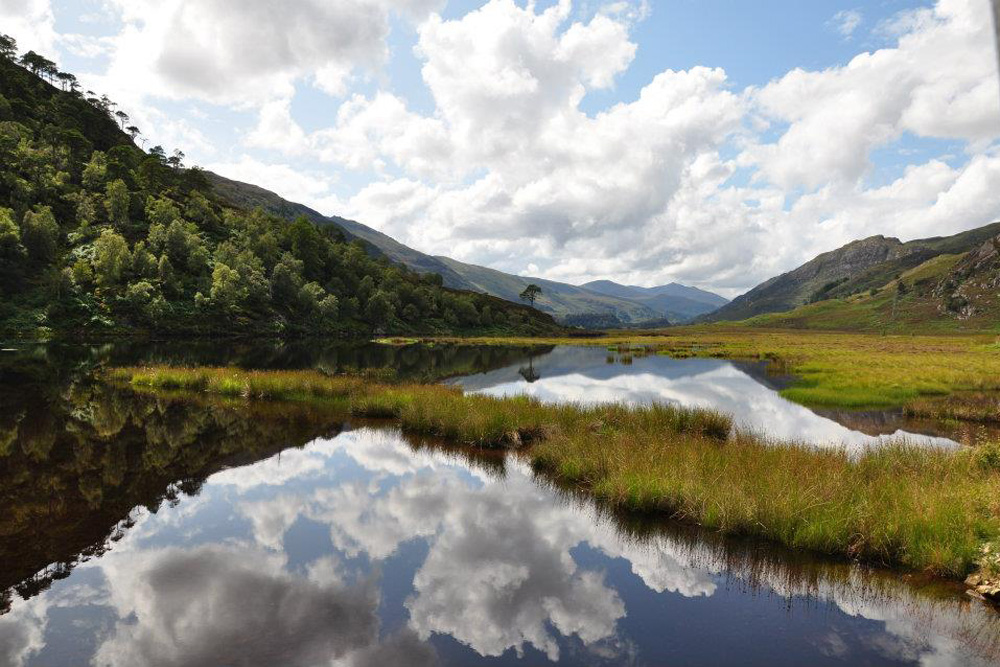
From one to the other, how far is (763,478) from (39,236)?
5170 inches

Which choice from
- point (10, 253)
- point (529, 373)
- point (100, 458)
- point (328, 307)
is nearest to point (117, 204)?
point (10, 253)

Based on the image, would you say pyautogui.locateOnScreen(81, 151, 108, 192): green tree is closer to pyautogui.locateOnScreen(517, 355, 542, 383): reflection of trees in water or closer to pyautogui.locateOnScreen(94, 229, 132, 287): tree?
pyautogui.locateOnScreen(94, 229, 132, 287): tree

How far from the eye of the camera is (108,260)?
9756cm

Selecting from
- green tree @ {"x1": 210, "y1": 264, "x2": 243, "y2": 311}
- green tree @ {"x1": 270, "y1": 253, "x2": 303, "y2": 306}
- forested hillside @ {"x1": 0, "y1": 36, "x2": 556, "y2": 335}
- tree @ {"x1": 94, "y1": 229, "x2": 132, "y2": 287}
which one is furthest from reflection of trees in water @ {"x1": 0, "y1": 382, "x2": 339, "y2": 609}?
green tree @ {"x1": 270, "y1": 253, "x2": 303, "y2": 306}

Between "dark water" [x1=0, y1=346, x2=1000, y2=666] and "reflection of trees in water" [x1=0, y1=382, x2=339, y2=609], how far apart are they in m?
0.09

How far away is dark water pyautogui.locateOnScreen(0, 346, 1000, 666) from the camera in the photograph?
26.9 ft

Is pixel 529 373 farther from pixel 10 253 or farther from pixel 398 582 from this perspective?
pixel 10 253

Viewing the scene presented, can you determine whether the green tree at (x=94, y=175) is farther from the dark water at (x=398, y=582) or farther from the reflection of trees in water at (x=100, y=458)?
the dark water at (x=398, y=582)

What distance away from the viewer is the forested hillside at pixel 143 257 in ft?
303

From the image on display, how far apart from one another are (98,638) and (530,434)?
1704 centimetres

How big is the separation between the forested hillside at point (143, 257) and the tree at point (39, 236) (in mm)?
204

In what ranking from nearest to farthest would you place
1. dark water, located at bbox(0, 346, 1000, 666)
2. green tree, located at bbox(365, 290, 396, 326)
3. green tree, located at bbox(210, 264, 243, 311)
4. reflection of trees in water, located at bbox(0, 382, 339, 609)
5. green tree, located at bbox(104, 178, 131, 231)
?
dark water, located at bbox(0, 346, 1000, 666) < reflection of trees in water, located at bbox(0, 382, 339, 609) < green tree, located at bbox(210, 264, 243, 311) < green tree, located at bbox(104, 178, 131, 231) < green tree, located at bbox(365, 290, 396, 326)

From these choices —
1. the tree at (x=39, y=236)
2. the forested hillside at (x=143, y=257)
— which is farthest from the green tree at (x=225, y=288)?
the tree at (x=39, y=236)

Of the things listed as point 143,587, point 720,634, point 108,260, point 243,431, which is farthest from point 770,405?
point 108,260
